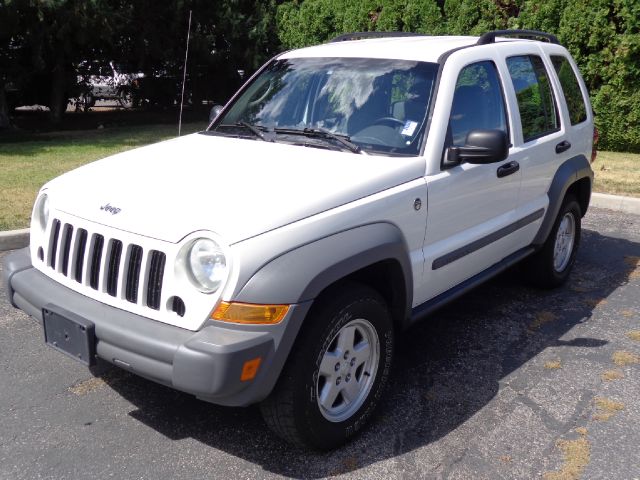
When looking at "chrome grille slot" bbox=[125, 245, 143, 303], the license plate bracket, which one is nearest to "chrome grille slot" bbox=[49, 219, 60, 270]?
the license plate bracket

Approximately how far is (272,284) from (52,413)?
1.60 meters

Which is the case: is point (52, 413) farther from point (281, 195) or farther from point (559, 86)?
point (559, 86)

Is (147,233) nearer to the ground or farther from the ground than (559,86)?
nearer to the ground

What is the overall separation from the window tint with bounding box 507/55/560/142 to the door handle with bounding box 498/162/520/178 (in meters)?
0.32

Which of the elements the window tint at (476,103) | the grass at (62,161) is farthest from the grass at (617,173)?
the window tint at (476,103)

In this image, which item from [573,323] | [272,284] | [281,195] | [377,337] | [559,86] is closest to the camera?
[272,284]

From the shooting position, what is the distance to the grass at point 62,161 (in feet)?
24.9

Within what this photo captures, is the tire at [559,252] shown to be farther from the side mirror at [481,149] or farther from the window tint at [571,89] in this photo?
the side mirror at [481,149]

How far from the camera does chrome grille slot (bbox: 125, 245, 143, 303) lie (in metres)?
3.08

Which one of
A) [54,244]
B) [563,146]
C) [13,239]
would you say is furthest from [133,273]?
[13,239]

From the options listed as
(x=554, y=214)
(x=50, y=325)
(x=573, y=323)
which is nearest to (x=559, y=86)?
(x=554, y=214)

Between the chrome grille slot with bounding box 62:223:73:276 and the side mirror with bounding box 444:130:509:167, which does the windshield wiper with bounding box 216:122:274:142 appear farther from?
the chrome grille slot with bounding box 62:223:73:276

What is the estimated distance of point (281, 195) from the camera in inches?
Answer: 126

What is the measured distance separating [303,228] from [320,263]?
168 millimetres
